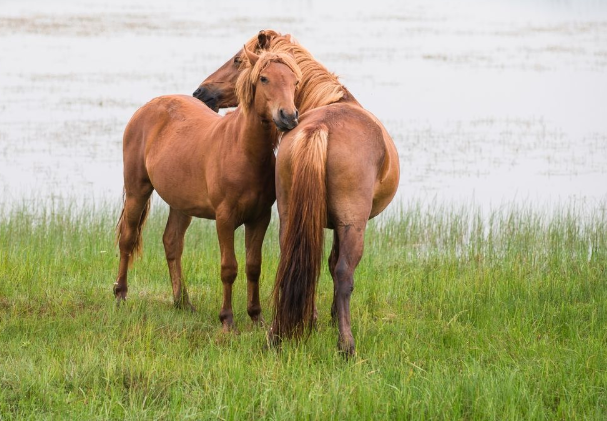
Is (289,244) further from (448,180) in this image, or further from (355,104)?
(448,180)

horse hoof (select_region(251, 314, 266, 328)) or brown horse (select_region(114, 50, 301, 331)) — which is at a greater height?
brown horse (select_region(114, 50, 301, 331))

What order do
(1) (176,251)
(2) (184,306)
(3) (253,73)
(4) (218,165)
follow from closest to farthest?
(3) (253,73) → (4) (218,165) → (2) (184,306) → (1) (176,251)


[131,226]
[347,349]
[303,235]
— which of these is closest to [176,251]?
[131,226]

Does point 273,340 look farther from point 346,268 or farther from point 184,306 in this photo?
point 184,306

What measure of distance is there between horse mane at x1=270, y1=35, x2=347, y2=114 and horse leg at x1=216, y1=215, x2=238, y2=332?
980mm

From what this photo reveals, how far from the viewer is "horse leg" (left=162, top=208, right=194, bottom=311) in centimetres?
657

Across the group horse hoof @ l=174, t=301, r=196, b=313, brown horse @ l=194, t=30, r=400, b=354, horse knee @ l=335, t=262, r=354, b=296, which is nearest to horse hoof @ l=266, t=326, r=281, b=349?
brown horse @ l=194, t=30, r=400, b=354

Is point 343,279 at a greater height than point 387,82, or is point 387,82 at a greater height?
point 387,82

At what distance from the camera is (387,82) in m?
18.8

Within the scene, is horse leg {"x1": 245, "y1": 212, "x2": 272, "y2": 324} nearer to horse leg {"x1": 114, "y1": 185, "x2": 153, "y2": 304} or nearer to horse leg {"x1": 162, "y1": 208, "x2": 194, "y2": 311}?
horse leg {"x1": 162, "y1": 208, "x2": 194, "y2": 311}

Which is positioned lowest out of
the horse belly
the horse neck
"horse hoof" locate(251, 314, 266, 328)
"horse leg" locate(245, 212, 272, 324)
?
"horse hoof" locate(251, 314, 266, 328)

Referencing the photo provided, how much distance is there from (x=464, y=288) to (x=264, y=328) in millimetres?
1717

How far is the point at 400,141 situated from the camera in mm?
14734

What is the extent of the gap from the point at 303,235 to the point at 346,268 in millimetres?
312
